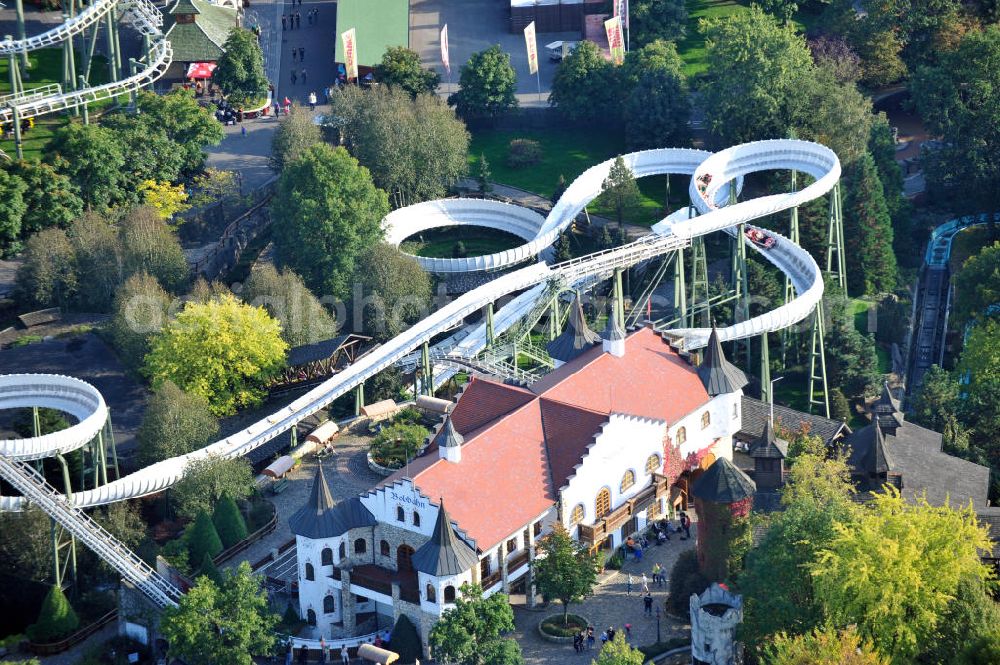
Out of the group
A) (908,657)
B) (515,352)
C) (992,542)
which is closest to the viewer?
(908,657)

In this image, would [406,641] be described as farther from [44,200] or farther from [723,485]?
[44,200]

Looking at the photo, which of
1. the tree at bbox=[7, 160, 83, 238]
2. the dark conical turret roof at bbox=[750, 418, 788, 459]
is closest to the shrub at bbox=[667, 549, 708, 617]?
the dark conical turret roof at bbox=[750, 418, 788, 459]

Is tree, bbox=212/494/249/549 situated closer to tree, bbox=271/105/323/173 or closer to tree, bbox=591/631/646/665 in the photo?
tree, bbox=591/631/646/665

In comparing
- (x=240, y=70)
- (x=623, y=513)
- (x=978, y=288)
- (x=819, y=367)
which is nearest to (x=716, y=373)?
(x=623, y=513)

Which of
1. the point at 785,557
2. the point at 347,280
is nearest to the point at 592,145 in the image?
the point at 347,280

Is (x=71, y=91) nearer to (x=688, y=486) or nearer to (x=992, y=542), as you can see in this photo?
(x=688, y=486)
